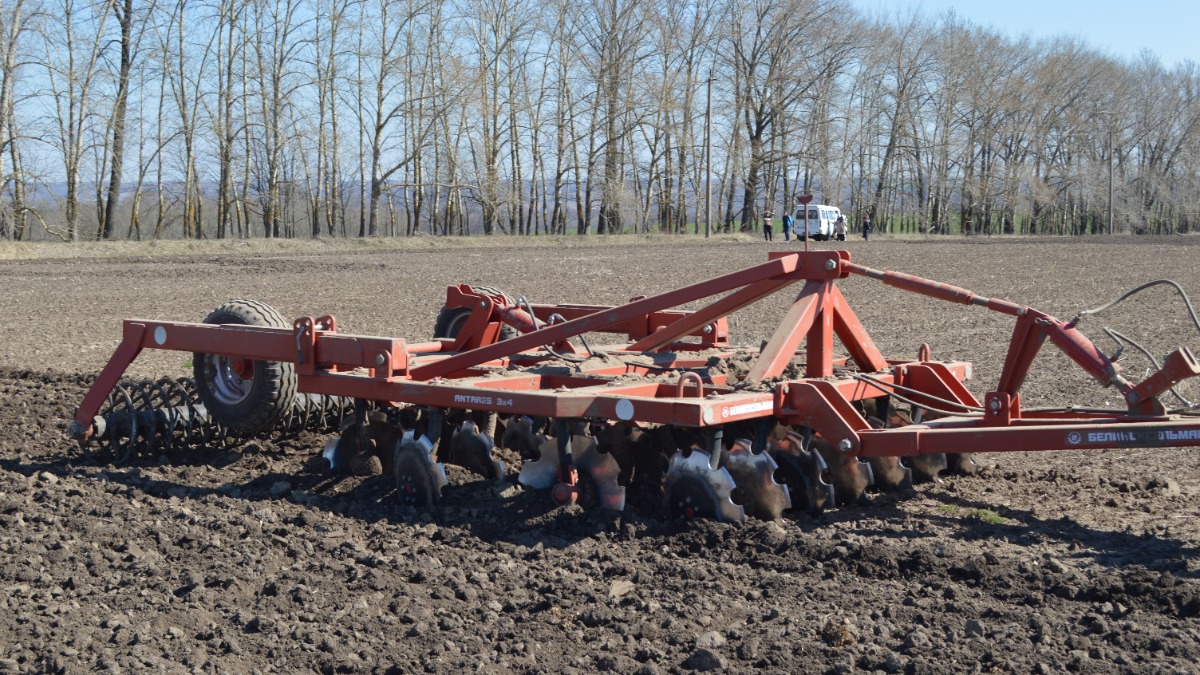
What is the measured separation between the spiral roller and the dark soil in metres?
0.14

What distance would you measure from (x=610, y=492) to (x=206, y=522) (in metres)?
1.86

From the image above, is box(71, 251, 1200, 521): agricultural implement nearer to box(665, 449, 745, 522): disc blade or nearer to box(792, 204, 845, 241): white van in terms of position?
box(665, 449, 745, 522): disc blade

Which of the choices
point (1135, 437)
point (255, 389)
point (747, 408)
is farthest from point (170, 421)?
point (1135, 437)

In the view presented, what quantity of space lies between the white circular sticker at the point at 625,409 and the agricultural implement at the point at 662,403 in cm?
1

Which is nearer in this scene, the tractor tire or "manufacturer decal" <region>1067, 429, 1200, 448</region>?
"manufacturer decal" <region>1067, 429, 1200, 448</region>

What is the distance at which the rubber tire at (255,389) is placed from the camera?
712 cm

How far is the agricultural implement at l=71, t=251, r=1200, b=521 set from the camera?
542 cm

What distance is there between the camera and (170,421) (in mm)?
7387

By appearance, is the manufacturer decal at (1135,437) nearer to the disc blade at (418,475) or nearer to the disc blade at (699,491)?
the disc blade at (699,491)

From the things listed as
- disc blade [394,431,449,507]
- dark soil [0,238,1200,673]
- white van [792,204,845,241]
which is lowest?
dark soil [0,238,1200,673]

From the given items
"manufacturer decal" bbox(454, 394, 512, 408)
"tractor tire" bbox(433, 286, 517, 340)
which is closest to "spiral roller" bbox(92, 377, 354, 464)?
"tractor tire" bbox(433, 286, 517, 340)

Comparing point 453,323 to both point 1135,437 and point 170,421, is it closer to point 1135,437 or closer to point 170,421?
point 170,421

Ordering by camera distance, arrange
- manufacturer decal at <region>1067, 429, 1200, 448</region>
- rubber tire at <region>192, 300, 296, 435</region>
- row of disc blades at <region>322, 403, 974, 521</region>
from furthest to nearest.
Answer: rubber tire at <region>192, 300, 296, 435</region>
row of disc blades at <region>322, 403, 974, 521</region>
manufacturer decal at <region>1067, 429, 1200, 448</region>

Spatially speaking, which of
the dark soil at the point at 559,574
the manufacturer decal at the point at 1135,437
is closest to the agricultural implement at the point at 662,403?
the manufacturer decal at the point at 1135,437
